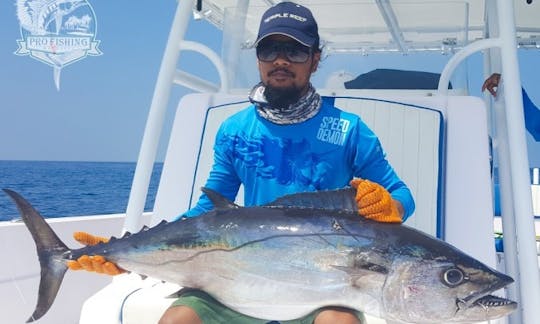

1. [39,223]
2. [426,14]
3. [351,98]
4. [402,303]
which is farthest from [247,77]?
[402,303]

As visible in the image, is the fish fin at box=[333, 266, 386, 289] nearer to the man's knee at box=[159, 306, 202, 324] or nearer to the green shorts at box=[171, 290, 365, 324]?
the green shorts at box=[171, 290, 365, 324]

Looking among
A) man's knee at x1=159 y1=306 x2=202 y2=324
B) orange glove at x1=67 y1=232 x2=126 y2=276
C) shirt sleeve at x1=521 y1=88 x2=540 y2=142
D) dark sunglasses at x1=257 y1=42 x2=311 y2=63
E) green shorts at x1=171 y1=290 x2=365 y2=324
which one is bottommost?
man's knee at x1=159 y1=306 x2=202 y2=324

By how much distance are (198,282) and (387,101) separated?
6.24 ft

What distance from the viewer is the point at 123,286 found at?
267cm

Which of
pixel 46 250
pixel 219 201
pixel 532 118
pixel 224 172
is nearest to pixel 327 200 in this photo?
pixel 219 201

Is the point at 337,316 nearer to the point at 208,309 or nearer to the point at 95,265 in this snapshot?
the point at 208,309

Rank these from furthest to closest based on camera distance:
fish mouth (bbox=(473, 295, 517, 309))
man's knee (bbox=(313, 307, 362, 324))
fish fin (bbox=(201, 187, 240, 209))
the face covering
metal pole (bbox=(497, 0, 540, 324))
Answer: metal pole (bbox=(497, 0, 540, 324)) → the face covering → fish fin (bbox=(201, 187, 240, 209)) → man's knee (bbox=(313, 307, 362, 324)) → fish mouth (bbox=(473, 295, 517, 309))

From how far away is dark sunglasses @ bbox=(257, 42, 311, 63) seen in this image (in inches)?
100

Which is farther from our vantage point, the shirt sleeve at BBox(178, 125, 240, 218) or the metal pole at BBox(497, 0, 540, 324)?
the metal pole at BBox(497, 0, 540, 324)

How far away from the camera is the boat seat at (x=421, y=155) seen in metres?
3.14

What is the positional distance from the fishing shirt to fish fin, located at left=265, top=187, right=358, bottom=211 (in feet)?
1.67

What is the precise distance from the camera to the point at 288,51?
100 inches

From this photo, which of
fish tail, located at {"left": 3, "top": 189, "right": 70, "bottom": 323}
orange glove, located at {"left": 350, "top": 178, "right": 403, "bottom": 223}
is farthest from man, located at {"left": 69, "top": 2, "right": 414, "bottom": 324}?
fish tail, located at {"left": 3, "top": 189, "right": 70, "bottom": 323}

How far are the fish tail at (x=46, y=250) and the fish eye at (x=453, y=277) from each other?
1.24 metres
